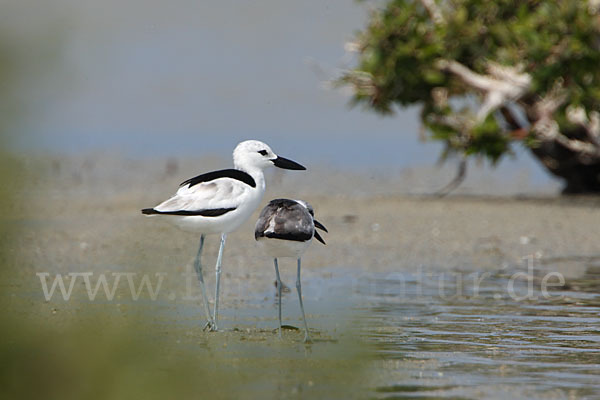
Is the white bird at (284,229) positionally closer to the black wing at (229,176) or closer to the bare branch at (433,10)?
the black wing at (229,176)

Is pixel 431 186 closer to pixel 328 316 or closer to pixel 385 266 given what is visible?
pixel 385 266

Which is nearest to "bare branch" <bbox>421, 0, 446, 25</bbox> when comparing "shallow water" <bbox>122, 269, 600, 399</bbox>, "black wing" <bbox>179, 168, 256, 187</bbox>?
"shallow water" <bbox>122, 269, 600, 399</bbox>

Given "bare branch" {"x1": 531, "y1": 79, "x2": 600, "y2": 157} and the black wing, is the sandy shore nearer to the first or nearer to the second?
the black wing

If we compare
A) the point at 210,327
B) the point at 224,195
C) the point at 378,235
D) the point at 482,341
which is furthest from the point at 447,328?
the point at 378,235

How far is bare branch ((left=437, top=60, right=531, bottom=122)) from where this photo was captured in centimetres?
1905

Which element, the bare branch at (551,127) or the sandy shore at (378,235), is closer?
the sandy shore at (378,235)

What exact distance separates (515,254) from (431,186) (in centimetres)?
1600

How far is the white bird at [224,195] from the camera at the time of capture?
638 cm

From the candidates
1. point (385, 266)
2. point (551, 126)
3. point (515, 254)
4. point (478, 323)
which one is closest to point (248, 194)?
point (478, 323)

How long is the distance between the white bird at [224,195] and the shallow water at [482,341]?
1.33 m

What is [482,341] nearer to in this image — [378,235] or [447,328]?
[447,328]

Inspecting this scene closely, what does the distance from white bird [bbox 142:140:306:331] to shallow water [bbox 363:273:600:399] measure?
1327 mm

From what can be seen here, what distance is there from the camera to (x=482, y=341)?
6.73 meters

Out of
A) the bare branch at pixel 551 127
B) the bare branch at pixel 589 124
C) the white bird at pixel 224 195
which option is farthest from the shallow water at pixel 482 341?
the bare branch at pixel 589 124
